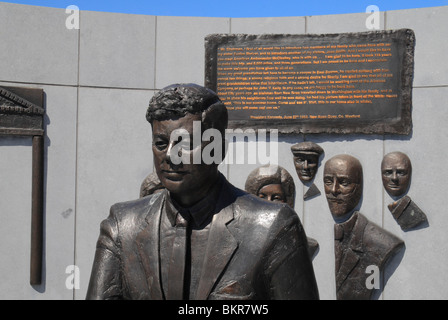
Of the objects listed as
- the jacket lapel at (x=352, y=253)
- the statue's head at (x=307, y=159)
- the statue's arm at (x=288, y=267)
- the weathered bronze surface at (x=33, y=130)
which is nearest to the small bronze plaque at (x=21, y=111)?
the weathered bronze surface at (x=33, y=130)

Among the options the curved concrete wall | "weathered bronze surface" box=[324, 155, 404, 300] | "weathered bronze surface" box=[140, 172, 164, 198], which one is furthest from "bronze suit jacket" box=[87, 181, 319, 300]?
the curved concrete wall

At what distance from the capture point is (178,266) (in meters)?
2.29

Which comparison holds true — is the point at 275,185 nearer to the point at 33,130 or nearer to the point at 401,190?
the point at 401,190

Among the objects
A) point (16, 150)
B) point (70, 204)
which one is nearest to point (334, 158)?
point (70, 204)

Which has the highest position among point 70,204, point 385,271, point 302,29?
point 302,29

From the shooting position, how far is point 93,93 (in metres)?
6.19

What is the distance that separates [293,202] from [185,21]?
2.09 metres

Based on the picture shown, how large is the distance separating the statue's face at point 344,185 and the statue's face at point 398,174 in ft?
0.90

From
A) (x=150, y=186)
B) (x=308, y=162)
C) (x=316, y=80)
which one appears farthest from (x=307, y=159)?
(x=150, y=186)

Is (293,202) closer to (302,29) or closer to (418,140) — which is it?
(418,140)

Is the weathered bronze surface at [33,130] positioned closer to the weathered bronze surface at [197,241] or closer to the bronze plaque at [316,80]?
the bronze plaque at [316,80]

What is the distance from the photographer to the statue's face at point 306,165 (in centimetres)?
604

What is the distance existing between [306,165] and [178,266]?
3.87 meters

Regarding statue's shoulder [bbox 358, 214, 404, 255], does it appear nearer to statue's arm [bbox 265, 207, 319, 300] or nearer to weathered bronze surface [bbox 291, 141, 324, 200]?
weathered bronze surface [bbox 291, 141, 324, 200]
